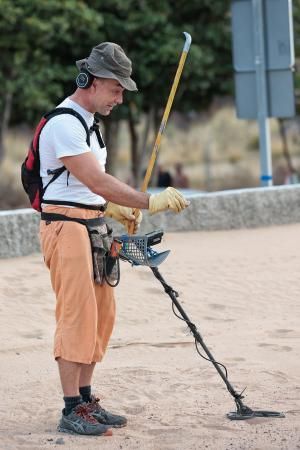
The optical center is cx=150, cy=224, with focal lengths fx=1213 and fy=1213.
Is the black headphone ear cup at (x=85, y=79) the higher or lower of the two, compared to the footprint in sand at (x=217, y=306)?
higher

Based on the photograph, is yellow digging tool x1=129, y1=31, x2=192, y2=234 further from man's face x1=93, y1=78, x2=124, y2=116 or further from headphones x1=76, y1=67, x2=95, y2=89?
headphones x1=76, y1=67, x2=95, y2=89

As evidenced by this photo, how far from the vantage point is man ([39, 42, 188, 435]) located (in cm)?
547

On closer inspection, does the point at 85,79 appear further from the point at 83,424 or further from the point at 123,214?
the point at 83,424

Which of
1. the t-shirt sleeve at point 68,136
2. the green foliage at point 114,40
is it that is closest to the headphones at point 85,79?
the t-shirt sleeve at point 68,136

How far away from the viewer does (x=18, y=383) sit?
271 inches

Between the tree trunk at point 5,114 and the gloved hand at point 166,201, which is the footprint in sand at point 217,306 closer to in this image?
the gloved hand at point 166,201

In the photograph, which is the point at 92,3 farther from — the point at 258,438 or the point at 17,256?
the point at 258,438

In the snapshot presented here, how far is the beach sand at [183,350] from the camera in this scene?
5.74 metres

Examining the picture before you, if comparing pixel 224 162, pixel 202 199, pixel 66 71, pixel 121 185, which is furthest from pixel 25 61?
pixel 224 162

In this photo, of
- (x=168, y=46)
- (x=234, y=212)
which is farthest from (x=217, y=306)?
(x=168, y=46)

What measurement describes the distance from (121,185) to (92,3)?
14.2 meters

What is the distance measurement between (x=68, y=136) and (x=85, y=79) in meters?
0.31

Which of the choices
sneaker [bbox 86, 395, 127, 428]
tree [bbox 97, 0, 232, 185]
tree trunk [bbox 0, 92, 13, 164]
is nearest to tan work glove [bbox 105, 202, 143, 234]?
sneaker [bbox 86, 395, 127, 428]

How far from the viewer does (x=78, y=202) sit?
5.63m
